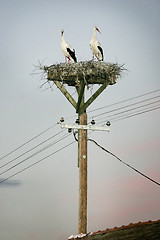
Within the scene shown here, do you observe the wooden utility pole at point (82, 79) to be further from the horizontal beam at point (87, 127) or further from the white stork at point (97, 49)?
the white stork at point (97, 49)

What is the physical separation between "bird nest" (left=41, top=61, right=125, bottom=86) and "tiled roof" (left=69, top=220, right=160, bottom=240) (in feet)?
13.9

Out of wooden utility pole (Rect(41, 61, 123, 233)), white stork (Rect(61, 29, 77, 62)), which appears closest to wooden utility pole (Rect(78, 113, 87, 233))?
wooden utility pole (Rect(41, 61, 123, 233))

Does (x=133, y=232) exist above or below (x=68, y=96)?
below

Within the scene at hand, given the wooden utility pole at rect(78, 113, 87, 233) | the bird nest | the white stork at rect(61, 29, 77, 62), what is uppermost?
the white stork at rect(61, 29, 77, 62)

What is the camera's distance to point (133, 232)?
23.4 feet

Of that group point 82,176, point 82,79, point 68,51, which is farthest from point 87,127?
point 68,51

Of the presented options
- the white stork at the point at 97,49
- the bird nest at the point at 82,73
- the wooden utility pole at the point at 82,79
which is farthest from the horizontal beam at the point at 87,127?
the white stork at the point at 97,49

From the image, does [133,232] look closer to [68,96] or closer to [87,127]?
[87,127]

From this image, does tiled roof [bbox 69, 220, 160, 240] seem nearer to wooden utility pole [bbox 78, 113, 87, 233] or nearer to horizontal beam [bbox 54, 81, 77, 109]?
wooden utility pole [bbox 78, 113, 87, 233]

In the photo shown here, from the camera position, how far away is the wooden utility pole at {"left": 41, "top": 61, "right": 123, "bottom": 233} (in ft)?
33.2

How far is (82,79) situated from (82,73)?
0.16 meters

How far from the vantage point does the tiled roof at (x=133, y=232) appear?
21.7 ft

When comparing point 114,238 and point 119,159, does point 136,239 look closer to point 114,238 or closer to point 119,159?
point 114,238

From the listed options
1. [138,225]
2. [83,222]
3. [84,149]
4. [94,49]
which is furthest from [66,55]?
[138,225]
